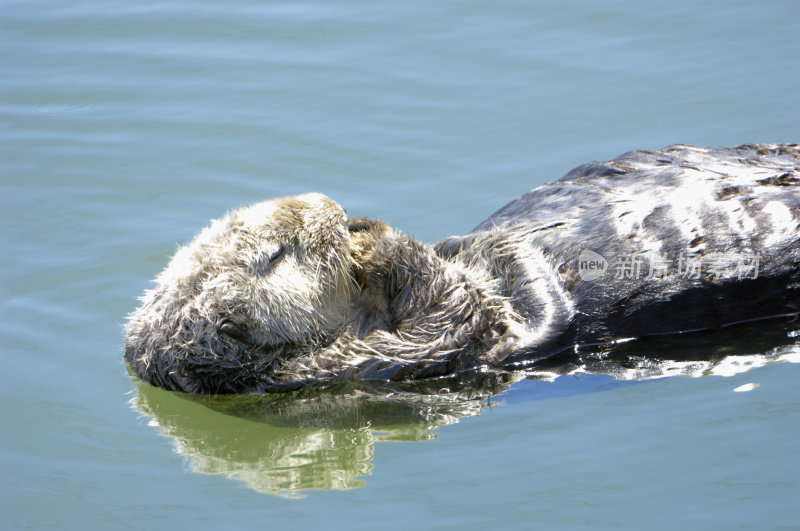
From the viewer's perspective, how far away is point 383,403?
4613mm

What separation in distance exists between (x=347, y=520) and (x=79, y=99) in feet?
17.7

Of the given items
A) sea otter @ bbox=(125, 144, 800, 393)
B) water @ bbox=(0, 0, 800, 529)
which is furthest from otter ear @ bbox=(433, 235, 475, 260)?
water @ bbox=(0, 0, 800, 529)

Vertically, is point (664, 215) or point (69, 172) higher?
point (69, 172)

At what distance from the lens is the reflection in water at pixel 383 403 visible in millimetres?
4430

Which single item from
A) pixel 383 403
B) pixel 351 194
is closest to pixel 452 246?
pixel 383 403

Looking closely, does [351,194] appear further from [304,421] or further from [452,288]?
[304,421]

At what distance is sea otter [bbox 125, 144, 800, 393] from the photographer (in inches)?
173

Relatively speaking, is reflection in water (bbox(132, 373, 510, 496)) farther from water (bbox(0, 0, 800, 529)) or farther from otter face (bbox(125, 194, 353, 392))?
otter face (bbox(125, 194, 353, 392))

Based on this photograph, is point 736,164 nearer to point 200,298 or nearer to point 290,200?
point 290,200

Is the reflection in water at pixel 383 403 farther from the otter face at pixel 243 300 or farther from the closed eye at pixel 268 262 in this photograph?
the closed eye at pixel 268 262

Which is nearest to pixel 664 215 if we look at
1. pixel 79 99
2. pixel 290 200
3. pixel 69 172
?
pixel 290 200

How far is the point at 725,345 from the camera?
456 centimetres

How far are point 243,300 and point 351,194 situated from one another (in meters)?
2.23

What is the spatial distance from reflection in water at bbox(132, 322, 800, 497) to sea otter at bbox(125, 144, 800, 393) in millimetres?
77
